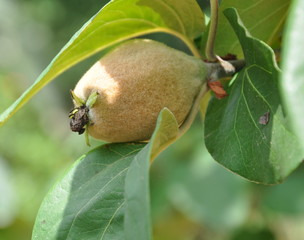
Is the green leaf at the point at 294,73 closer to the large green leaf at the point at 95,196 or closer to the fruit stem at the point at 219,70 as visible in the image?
the large green leaf at the point at 95,196

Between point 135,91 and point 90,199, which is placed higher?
point 135,91

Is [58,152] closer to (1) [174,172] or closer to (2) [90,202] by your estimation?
(1) [174,172]

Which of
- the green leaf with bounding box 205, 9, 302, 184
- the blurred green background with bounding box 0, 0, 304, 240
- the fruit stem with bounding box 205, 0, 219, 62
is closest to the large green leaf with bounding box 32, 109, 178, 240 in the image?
the green leaf with bounding box 205, 9, 302, 184

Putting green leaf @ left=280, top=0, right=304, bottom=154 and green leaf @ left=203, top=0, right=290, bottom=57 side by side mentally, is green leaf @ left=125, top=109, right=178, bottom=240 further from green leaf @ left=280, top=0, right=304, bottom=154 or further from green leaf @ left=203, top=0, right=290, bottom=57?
green leaf @ left=203, top=0, right=290, bottom=57

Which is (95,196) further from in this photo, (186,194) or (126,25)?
(186,194)

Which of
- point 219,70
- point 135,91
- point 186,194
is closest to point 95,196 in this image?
point 135,91

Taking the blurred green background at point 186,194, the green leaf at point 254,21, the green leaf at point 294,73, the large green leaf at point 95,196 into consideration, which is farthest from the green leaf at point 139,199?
the blurred green background at point 186,194

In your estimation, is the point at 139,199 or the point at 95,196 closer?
the point at 139,199
